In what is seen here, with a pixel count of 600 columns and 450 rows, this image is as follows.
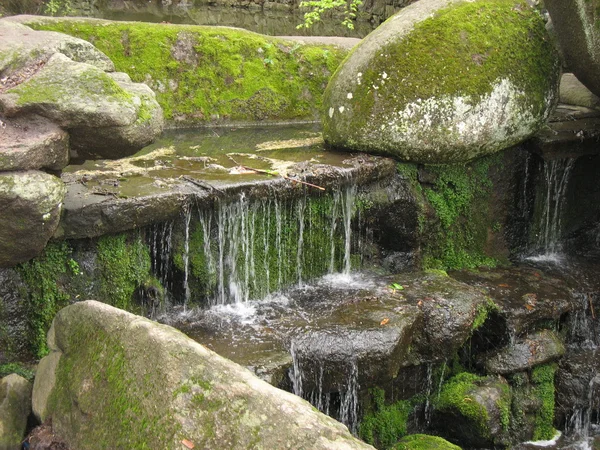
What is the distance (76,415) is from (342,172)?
3.73m

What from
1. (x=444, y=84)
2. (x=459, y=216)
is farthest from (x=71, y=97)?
(x=459, y=216)

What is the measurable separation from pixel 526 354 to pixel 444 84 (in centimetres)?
289

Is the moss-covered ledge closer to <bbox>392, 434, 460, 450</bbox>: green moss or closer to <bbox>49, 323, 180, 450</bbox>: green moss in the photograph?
<bbox>392, 434, 460, 450</bbox>: green moss

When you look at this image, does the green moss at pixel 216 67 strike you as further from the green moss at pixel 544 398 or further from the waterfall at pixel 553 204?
the green moss at pixel 544 398

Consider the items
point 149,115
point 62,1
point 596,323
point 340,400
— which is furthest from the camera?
point 62,1

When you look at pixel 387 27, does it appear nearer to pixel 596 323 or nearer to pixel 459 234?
pixel 459 234

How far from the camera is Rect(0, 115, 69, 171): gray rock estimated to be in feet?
13.0

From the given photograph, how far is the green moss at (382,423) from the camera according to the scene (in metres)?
5.68

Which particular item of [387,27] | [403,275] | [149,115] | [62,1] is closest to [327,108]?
[387,27]

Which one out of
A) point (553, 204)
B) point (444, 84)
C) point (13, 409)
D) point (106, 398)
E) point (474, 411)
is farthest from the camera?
point (553, 204)

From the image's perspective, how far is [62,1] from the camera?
1487 centimetres

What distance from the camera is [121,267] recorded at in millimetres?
5426

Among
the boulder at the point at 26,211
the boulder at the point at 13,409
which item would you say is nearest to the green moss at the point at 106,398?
the boulder at the point at 13,409

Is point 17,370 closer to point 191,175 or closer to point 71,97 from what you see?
point 71,97
